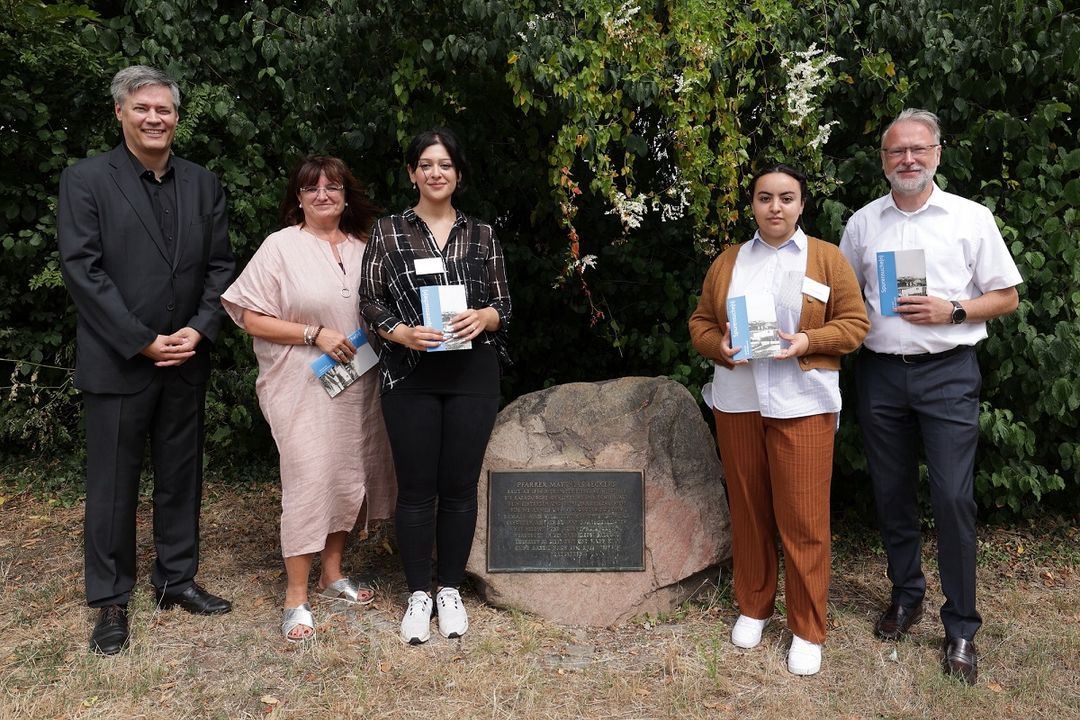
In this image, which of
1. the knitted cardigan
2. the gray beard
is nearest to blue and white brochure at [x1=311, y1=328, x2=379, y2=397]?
the knitted cardigan

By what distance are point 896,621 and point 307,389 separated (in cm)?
266

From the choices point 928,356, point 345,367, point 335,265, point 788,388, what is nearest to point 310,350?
point 345,367

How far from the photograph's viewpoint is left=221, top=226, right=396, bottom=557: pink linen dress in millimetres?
3631

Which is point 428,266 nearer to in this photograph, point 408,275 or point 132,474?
point 408,275

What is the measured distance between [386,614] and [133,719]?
110 centimetres

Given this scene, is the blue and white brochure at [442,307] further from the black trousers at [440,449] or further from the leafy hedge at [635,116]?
the leafy hedge at [635,116]

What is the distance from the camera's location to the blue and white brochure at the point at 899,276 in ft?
10.7

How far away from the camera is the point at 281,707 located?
10.5ft

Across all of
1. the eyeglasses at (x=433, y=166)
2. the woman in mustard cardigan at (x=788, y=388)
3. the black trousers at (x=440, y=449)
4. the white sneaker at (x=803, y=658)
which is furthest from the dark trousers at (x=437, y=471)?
the white sneaker at (x=803, y=658)

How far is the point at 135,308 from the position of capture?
139 inches

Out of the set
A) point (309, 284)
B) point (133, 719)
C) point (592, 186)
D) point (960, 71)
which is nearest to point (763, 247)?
point (592, 186)

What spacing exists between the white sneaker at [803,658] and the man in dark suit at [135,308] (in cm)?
264

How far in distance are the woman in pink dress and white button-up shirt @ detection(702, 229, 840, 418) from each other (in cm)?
158

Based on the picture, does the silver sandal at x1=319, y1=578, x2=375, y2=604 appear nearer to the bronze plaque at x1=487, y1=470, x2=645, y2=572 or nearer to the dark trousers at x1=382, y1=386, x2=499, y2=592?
the dark trousers at x1=382, y1=386, x2=499, y2=592
